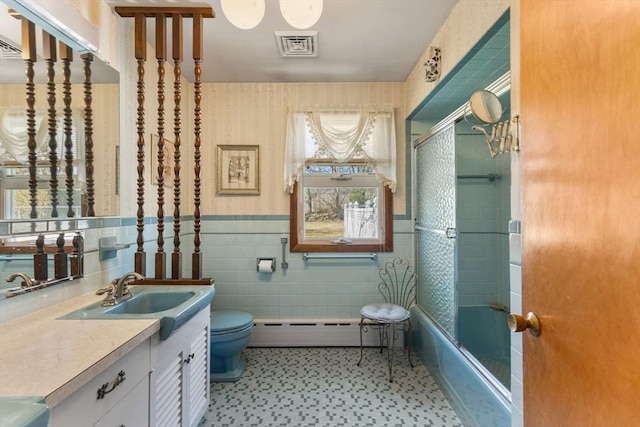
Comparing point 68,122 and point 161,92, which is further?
point 161,92

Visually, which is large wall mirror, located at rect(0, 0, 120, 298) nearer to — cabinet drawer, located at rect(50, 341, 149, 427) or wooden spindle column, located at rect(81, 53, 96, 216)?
wooden spindle column, located at rect(81, 53, 96, 216)

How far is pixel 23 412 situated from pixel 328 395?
1775 mm

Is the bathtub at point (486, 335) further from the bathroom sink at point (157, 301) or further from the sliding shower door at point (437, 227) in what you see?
the bathroom sink at point (157, 301)

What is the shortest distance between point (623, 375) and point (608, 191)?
33 centimetres

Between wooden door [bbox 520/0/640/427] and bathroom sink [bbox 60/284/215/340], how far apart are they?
4.20 feet

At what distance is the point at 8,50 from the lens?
47.3 inches

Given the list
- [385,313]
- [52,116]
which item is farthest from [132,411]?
[385,313]

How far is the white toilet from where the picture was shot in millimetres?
2166

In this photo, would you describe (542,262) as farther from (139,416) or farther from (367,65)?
(367,65)

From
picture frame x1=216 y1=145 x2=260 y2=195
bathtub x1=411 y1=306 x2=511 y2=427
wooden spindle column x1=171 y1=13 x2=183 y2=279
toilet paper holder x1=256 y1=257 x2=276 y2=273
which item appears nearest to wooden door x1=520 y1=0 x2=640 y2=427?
bathtub x1=411 y1=306 x2=511 y2=427

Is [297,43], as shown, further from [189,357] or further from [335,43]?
[189,357]

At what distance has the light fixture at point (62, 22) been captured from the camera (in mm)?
1228

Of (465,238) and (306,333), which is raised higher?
(465,238)

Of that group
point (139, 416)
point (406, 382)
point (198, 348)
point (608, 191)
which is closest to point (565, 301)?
point (608, 191)
